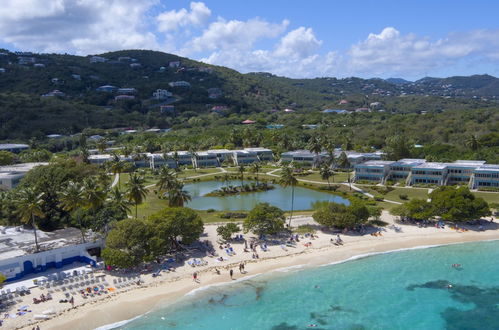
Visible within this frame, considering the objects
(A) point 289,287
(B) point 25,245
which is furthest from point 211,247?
(B) point 25,245

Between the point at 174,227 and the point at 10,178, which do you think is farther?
the point at 10,178

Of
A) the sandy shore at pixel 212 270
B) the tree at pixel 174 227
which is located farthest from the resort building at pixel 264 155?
the tree at pixel 174 227

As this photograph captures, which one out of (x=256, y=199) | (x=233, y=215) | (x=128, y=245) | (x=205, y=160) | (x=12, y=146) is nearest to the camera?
(x=128, y=245)

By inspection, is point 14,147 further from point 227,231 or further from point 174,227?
point 227,231

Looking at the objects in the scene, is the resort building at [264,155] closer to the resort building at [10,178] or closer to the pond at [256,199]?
the pond at [256,199]

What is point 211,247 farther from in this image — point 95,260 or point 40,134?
point 40,134

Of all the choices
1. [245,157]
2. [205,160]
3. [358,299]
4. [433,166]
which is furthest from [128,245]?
[245,157]
